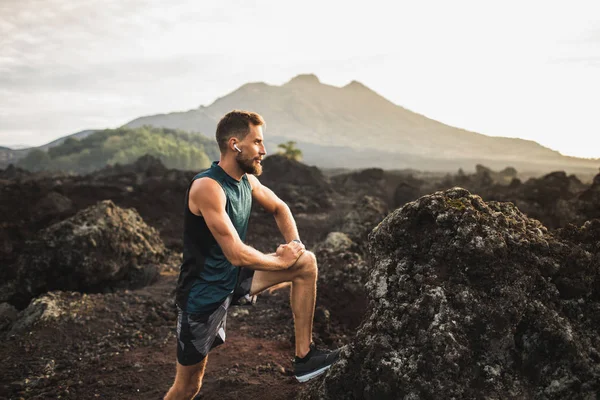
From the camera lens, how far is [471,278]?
2.74 m

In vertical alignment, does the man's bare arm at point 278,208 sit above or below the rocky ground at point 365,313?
above

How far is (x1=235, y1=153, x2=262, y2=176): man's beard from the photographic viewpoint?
3.25 meters

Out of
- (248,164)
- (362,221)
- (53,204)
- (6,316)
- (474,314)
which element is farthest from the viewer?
(53,204)

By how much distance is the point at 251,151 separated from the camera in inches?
127

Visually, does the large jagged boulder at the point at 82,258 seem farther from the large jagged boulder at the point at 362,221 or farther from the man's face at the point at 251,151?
the man's face at the point at 251,151

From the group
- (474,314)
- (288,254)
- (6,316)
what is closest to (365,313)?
(288,254)

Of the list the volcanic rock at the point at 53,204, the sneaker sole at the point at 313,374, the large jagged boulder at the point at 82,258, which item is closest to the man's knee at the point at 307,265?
the sneaker sole at the point at 313,374

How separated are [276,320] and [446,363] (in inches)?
168

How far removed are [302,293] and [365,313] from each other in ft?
1.61

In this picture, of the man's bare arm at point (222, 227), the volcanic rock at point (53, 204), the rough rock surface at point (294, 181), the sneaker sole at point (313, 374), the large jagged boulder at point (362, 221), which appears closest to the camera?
the man's bare arm at point (222, 227)

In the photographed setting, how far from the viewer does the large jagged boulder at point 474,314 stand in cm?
248

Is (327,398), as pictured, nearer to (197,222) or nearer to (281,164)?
(197,222)

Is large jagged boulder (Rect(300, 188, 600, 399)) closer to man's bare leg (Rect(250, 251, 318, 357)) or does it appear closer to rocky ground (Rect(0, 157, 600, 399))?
rocky ground (Rect(0, 157, 600, 399))

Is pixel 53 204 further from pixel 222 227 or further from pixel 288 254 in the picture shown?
pixel 288 254
